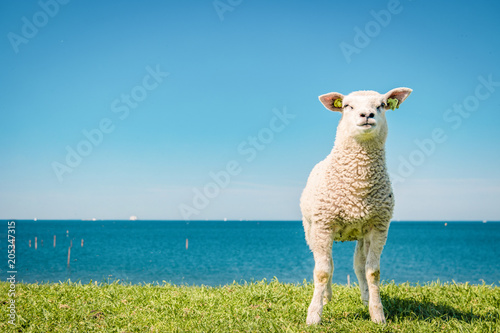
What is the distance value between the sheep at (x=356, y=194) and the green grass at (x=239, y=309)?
514 mm

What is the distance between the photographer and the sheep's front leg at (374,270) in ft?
16.6

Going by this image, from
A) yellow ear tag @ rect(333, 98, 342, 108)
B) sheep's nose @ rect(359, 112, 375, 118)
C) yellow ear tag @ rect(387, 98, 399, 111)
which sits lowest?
sheep's nose @ rect(359, 112, 375, 118)

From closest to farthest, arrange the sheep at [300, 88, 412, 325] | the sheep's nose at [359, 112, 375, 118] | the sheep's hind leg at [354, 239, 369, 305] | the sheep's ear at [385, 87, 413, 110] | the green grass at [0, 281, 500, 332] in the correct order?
1. the sheep's nose at [359, 112, 375, 118]
2. the sheep at [300, 88, 412, 325]
3. the green grass at [0, 281, 500, 332]
4. the sheep's ear at [385, 87, 413, 110]
5. the sheep's hind leg at [354, 239, 369, 305]

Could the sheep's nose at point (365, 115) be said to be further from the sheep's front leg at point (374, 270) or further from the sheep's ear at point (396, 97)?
the sheep's front leg at point (374, 270)

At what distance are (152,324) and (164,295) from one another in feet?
5.36

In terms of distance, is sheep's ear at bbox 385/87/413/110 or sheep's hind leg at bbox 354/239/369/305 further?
sheep's hind leg at bbox 354/239/369/305

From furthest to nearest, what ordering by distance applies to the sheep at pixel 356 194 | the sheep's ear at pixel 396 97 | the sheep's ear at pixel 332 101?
the sheep's ear at pixel 332 101, the sheep's ear at pixel 396 97, the sheep at pixel 356 194

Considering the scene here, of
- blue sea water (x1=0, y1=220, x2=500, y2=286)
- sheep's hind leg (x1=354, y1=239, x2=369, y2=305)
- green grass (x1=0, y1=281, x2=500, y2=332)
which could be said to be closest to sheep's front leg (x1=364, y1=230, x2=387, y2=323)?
green grass (x1=0, y1=281, x2=500, y2=332)

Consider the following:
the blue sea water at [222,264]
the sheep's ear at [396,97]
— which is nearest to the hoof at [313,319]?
the sheep's ear at [396,97]

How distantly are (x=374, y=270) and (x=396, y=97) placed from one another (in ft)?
7.44

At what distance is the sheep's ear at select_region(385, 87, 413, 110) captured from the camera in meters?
5.16

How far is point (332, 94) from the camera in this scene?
526cm

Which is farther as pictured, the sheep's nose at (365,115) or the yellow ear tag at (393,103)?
the yellow ear tag at (393,103)

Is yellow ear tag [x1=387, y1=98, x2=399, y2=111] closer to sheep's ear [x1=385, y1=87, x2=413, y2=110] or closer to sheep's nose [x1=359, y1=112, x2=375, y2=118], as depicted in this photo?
sheep's ear [x1=385, y1=87, x2=413, y2=110]
